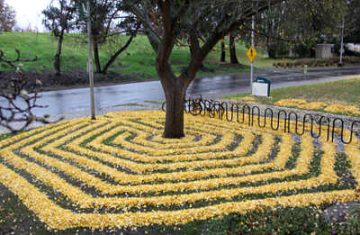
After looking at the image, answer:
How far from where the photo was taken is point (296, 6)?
985 centimetres

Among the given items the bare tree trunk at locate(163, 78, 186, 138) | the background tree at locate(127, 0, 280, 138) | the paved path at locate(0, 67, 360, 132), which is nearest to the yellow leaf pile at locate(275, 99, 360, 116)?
the paved path at locate(0, 67, 360, 132)

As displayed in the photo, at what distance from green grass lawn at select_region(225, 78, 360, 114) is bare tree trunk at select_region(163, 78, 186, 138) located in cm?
758

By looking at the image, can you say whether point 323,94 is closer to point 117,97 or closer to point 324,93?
point 324,93

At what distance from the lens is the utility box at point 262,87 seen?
62.3ft

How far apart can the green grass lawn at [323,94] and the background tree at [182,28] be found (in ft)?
25.0

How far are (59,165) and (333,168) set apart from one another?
5544 millimetres

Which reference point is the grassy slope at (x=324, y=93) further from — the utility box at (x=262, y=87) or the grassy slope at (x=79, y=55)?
the grassy slope at (x=79, y=55)

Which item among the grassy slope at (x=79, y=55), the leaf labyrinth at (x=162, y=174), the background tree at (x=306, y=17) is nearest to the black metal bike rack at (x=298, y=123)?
the leaf labyrinth at (x=162, y=174)

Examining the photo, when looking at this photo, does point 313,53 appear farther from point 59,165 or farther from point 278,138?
point 59,165

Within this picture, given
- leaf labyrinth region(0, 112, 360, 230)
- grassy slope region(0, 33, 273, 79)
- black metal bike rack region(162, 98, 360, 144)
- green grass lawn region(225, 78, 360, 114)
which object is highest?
grassy slope region(0, 33, 273, 79)

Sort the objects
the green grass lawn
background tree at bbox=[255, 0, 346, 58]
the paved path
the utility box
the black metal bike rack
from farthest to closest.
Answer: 1. the utility box
2. the green grass lawn
3. the paved path
4. the black metal bike rack
5. background tree at bbox=[255, 0, 346, 58]

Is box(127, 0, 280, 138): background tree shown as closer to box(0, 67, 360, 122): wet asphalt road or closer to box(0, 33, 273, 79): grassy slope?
box(0, 67, 360, 122): wet asphalt road

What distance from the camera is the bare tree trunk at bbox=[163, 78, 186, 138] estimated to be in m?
10.7

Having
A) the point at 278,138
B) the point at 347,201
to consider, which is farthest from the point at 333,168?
the point at 278,138
